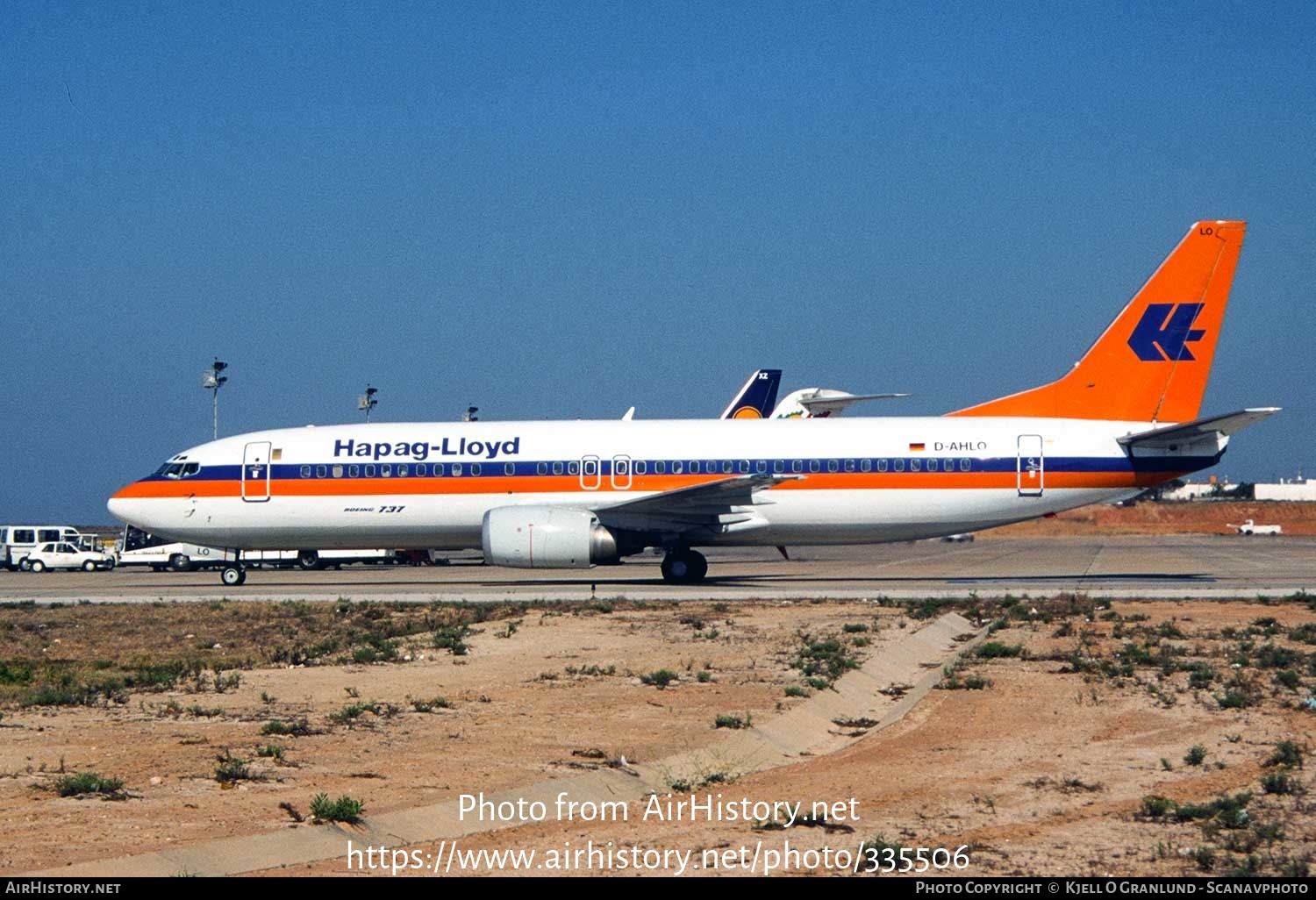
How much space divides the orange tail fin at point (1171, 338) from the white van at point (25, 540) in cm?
4404

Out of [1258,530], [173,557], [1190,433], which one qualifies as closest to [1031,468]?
[1190,433]

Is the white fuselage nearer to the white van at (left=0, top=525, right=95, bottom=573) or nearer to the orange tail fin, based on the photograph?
the orange tail fin

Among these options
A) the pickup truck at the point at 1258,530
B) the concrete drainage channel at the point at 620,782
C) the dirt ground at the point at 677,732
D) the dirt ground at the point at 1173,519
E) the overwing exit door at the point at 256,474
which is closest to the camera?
the concrete drainage channel at the point at 620,782

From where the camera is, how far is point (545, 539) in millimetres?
27484

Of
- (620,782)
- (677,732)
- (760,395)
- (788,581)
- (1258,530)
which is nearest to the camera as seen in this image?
(620,782)

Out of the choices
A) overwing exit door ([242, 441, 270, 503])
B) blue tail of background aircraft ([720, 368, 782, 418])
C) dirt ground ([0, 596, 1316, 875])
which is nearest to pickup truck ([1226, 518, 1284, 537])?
blue tail of background aircraft ([720, 368, 782, 418])

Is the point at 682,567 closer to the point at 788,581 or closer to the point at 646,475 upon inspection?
the point at 646,475

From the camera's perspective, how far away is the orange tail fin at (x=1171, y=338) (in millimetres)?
28703

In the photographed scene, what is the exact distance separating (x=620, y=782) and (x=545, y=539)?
726 inches

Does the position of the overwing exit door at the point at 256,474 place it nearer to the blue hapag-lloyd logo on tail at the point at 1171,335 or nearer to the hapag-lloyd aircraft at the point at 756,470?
the hapag-lloyd aircraft at the point at 756,470

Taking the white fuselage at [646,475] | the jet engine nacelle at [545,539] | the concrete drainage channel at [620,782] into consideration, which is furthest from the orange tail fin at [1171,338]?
the concrete drainage channel at [620,782]

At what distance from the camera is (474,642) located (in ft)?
58.3

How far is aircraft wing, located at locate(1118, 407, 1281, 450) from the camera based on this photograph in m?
26.5

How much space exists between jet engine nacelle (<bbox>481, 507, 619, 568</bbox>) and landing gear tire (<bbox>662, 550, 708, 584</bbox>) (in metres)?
2.19
